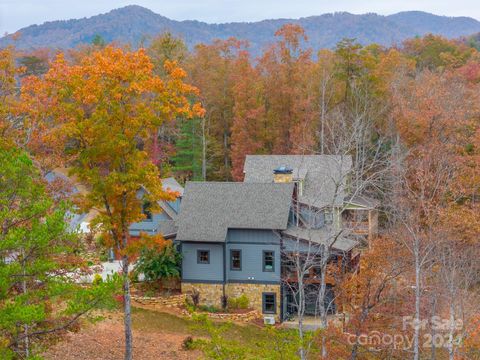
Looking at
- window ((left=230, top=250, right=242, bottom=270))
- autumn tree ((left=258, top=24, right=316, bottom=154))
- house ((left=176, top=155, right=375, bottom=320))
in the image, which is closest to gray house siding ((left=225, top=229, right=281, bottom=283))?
house ((left=176, top=155, right=375, bottom=320))

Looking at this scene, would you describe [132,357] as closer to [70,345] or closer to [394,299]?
[70,345]

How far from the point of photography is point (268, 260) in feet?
101

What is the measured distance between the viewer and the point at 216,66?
59.9 metres

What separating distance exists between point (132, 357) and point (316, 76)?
3579cm

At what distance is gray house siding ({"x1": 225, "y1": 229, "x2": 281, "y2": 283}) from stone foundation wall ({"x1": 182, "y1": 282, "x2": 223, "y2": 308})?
85cm

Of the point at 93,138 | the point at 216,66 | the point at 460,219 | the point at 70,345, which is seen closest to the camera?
the point at 93,138

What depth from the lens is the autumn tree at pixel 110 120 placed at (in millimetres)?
19906

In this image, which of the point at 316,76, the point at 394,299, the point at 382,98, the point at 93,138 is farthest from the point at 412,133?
the point at 93,138

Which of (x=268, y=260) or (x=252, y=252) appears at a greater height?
(x=252, y=252)

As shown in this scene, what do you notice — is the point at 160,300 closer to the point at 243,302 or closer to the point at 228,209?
the point at 243,302

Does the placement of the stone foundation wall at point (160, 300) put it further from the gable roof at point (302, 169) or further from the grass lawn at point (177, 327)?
the gable roof at point (302, 169)

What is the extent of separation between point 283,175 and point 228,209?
885cm

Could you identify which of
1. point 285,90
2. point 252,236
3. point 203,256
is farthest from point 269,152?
point 203,256

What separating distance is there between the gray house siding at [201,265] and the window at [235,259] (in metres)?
0.64
